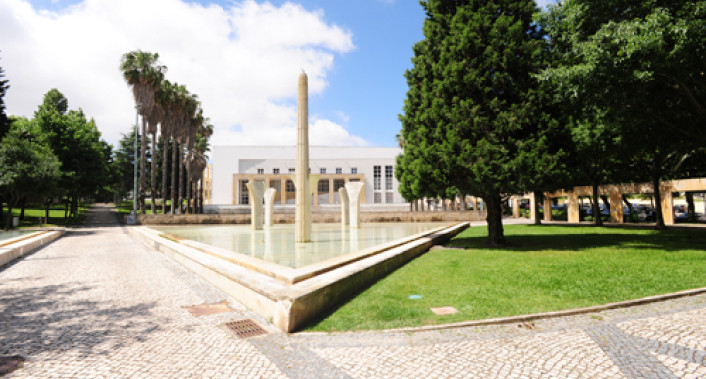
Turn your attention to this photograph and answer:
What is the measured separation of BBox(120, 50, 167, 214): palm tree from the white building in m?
31.3

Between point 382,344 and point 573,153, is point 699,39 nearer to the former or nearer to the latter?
point 573,153

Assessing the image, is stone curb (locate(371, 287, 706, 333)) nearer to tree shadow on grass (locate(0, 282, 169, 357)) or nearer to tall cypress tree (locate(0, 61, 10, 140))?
tree shadow on grass (locate(0, 282, 169, 357))

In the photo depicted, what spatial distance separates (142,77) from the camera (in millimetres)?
31766

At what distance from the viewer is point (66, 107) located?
4738 cm

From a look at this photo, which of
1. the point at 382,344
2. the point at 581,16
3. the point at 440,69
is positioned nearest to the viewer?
the point at 382,344

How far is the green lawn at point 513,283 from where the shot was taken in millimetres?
5395

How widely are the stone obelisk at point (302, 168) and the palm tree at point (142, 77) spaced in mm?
24836

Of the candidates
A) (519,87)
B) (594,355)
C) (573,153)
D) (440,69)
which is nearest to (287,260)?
(594,355)

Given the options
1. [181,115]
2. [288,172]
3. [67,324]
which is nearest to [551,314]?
[67,324]

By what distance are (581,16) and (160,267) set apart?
14937mm

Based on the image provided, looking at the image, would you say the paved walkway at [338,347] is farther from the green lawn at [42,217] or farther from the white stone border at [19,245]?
the green lawn at [42,217]

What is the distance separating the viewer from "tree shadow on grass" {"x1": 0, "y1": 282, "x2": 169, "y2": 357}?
174 inches

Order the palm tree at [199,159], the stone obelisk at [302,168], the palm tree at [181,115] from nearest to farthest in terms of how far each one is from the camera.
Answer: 1. the stone obelisk at [302,168]
2. the palm tree at [181,115]
3. the palm tree at [199,159]

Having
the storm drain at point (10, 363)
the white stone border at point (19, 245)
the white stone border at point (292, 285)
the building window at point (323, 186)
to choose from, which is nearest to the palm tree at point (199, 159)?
the building window at point (323, 186)
